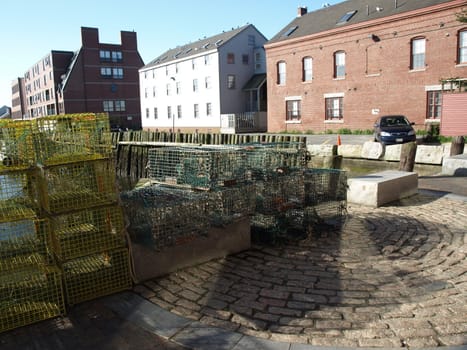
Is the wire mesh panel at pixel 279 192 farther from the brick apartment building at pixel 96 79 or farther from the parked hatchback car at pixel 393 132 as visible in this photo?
the brick apartment building at pixel 96 79

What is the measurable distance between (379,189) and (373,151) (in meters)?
10.4

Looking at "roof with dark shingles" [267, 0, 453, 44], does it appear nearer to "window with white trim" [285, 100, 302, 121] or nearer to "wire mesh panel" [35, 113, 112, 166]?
"window with white trim" [285, 100, 302, 121]

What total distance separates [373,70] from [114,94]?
5181 cm

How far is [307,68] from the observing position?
3484 centimetres

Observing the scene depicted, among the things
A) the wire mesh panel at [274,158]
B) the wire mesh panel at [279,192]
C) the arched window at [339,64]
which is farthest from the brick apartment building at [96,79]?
the wire mesh panel at [279,192]

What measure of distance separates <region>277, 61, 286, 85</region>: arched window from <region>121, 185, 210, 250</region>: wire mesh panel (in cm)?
3203

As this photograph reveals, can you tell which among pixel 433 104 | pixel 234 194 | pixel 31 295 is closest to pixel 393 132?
pixel 433 104

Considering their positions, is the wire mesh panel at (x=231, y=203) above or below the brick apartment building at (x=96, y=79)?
below

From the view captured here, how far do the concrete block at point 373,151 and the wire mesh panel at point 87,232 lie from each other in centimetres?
1600

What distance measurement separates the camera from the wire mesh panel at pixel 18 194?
192 inches

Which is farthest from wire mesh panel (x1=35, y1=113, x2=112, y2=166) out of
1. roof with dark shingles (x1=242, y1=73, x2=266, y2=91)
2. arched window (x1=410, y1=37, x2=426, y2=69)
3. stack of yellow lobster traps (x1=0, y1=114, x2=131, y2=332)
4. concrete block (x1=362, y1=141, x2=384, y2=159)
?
roof with dark shingles (x1=242, y1=73, x2=266, y2=91)

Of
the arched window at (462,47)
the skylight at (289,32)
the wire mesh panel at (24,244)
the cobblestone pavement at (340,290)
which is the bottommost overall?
the cobblestone pavement at (340,290)

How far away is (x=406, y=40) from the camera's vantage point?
28047 mm

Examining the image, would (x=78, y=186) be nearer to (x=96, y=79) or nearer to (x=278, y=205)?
(x=278, y=205)
